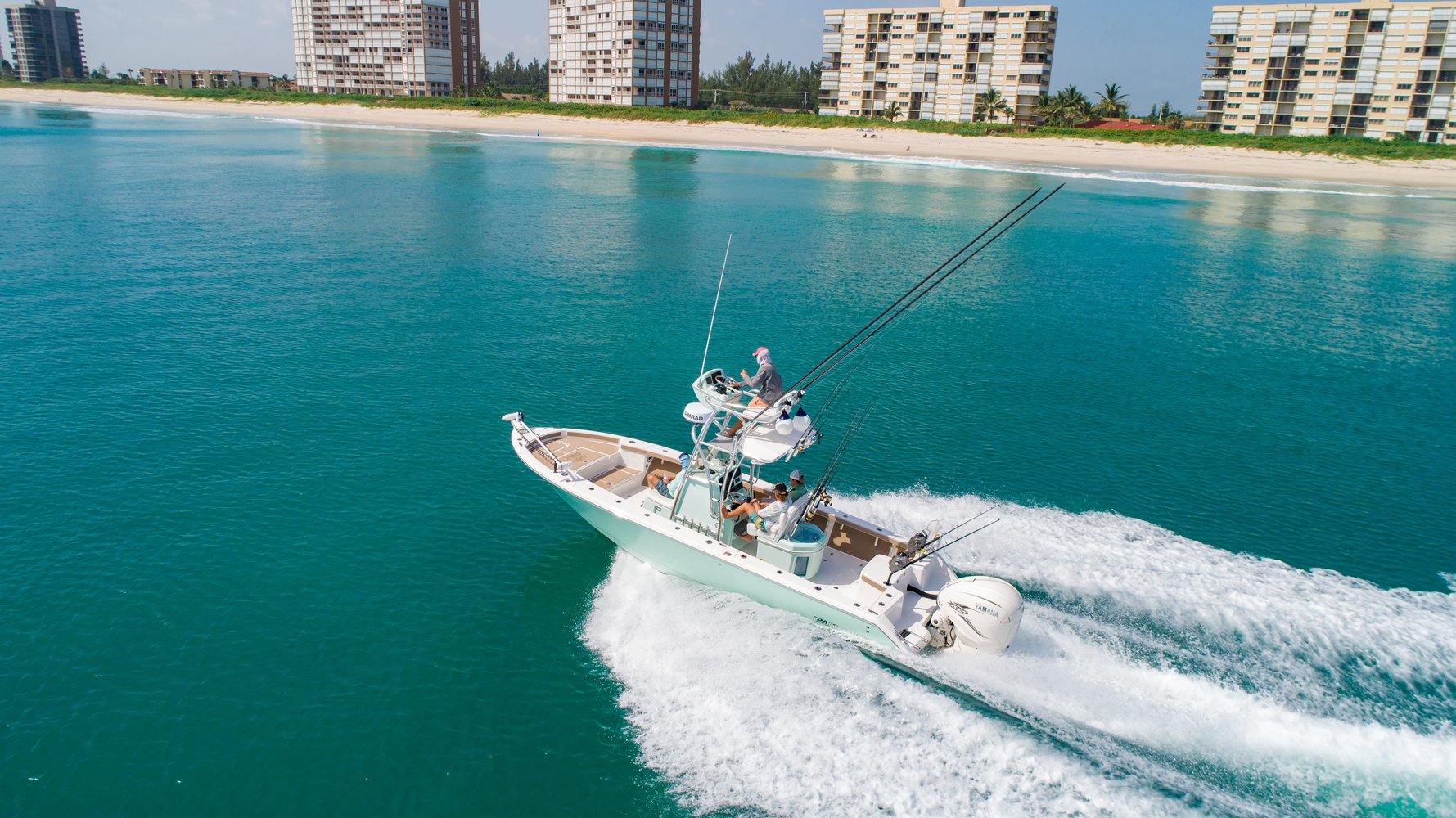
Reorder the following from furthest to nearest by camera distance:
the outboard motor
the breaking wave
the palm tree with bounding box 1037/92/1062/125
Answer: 1. the breaking wave
2. the palm tree with bounding box 1037/92/1062/125
3. the outboard motor

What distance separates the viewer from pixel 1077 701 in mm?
10570

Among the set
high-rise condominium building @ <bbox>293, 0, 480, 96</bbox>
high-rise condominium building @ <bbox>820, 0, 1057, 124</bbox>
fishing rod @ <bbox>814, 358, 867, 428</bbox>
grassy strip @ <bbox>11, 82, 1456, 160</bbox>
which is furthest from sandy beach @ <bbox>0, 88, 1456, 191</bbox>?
fishing rod @ <bbox>814, 358, 867, 428</bbox>

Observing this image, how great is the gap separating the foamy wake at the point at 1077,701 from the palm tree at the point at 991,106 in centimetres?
10329

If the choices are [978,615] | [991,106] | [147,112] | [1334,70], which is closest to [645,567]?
[978,615]

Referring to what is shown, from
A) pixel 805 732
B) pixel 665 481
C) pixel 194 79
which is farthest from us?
pixel 194 79

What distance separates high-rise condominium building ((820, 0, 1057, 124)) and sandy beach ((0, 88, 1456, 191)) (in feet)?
53.1

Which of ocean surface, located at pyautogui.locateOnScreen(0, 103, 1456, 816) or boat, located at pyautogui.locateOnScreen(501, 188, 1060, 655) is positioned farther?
boat, located at pyautogui.locateOnScreen(501, 188, 1060, 655)

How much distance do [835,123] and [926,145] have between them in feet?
47.9

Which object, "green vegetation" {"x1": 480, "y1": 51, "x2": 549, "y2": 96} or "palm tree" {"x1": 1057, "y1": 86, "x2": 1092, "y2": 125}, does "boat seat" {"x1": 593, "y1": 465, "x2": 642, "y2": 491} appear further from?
"green vegetation" {"x1": 480, "y1": 51, "x2": 549, "y2": 96}

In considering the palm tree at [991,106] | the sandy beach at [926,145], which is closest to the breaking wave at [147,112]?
the sandy beach at [926,145]

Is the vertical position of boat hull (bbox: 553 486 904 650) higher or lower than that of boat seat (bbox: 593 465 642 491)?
lower

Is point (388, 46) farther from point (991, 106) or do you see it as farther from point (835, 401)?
point (835, 401)

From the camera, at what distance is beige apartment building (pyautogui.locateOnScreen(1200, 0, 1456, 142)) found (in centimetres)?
8950

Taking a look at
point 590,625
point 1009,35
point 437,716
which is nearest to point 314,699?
point 437,716
